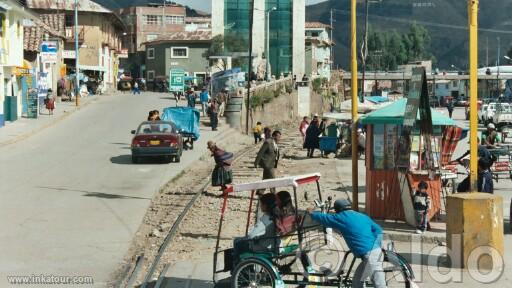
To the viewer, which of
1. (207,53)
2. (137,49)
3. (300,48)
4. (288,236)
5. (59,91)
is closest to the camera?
(288,236)

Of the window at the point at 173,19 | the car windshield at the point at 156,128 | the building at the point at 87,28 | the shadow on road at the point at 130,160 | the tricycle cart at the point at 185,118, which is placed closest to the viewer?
the shadow on road at the point at 130,160

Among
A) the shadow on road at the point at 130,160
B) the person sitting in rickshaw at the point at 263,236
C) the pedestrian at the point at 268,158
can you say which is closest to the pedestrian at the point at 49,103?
the shadow on road at the point at 130,160

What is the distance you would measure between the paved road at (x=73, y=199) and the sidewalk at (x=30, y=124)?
0.50m

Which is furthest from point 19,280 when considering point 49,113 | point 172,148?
point 49,113

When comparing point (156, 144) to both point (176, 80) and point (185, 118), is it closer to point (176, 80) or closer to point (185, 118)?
point (185, 118)

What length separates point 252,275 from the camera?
34.4ft

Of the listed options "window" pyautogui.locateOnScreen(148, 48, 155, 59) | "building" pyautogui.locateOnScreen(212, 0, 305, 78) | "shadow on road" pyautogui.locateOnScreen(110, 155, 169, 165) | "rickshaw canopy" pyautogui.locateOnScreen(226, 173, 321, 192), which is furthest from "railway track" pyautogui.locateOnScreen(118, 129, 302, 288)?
"window" pyautogui.locateOnScreen(148, 48, 155, 59)

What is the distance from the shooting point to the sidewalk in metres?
36.4

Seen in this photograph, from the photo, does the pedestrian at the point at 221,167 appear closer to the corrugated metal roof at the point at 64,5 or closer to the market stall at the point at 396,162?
the market stall at the point at 396,162

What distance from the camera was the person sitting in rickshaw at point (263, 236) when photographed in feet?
35.1

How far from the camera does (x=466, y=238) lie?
1237 centimetres

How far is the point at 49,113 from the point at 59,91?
14186mm

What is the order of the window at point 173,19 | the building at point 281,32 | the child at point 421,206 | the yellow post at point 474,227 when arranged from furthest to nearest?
the window at point 173,19 → the building at point 281,32 → the child at point 421,206 → the yellow post at point 474,227

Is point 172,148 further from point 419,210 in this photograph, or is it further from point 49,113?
point 49,113
